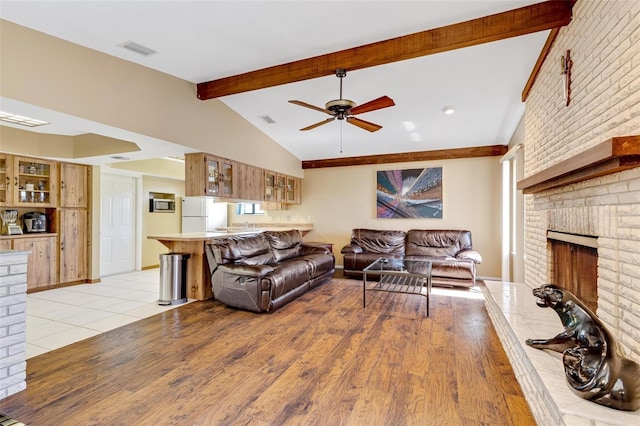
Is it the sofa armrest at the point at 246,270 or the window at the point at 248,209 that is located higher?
the window at the point at 248,209

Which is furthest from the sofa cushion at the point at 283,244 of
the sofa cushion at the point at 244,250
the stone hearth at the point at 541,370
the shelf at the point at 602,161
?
the shelf at the point at 602,161

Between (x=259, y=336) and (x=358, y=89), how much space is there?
10.6 ft

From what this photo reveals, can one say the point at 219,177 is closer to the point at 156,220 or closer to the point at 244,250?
the point at 244,250

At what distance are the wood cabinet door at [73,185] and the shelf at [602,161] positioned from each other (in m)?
6.69

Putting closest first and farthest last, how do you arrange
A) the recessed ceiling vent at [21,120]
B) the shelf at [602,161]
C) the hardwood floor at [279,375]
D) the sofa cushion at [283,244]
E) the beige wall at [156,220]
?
the shelf at [602,161]
the hardwood floor at [279,375]
the recessed ceiling vent at [21,120]
the sofa cushion at [283,244]
the beige wall at [156,220]

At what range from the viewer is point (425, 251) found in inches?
235

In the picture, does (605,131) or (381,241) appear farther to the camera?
(381,241)

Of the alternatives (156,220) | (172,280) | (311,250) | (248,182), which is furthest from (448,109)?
(156,220)

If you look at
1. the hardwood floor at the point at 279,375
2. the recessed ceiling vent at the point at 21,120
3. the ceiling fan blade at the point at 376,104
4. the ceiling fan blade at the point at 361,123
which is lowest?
the hardwood floor at the point at 279,375

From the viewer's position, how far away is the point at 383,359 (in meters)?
2.57

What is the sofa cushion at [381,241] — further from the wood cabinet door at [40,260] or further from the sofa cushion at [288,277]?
the wood cabinet door at [40,260]

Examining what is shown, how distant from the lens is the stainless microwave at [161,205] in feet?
22.7

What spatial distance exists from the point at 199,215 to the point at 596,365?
7.06 m

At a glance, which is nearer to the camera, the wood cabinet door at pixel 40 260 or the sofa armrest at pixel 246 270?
the sofa armrest at pixel 246 270
